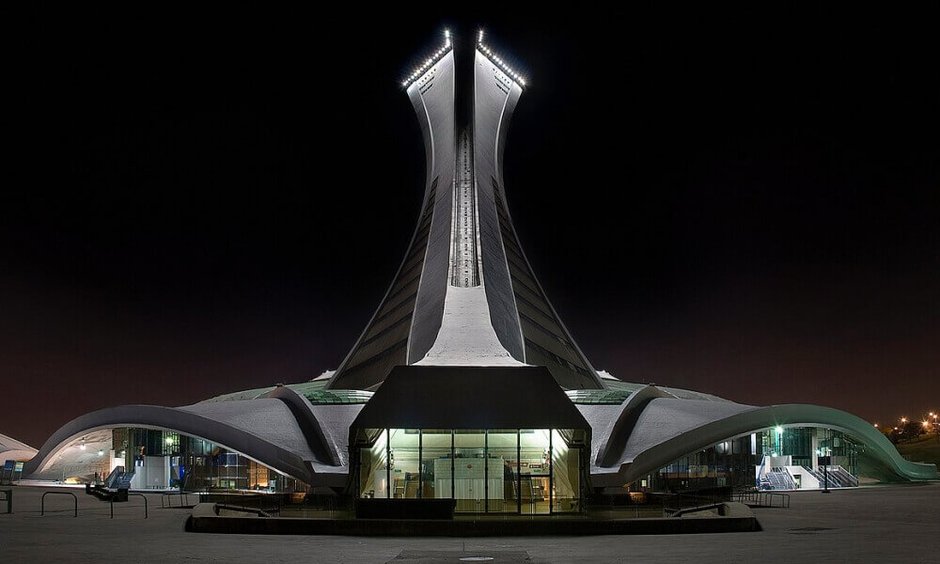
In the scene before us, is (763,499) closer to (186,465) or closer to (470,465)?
(470,465)

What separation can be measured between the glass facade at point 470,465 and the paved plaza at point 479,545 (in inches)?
170

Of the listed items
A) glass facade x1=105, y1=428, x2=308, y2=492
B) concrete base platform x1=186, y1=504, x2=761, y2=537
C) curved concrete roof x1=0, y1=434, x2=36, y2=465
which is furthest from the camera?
curved concrete roof x1=0, y1=434, x2=36, y2=465

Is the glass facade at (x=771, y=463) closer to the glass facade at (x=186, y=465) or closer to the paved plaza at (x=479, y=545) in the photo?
the paved plaza at (x=479, y=545)

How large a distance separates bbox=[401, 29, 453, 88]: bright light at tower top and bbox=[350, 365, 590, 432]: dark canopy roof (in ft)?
113

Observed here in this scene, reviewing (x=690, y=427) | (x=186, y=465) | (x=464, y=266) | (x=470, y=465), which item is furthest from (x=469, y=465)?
(x=464, y=266)

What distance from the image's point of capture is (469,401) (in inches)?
805

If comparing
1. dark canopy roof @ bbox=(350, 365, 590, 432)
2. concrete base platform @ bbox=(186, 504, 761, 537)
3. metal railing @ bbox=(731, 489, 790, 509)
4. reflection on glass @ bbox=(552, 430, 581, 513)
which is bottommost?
metal railing @ bbox=(731, 489, 790, 509)

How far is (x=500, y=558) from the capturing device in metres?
10.9

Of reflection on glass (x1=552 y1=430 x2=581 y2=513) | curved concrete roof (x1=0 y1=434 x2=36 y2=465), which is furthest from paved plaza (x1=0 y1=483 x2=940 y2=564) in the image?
curved concrete roof (x1=0 y1=434 x2=36 y2=465)

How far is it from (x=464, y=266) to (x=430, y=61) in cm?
2043

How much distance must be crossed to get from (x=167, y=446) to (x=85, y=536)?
63.0 feet

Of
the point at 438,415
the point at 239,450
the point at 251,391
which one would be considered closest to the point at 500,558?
the point at 438,415

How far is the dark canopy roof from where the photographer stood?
19.8m

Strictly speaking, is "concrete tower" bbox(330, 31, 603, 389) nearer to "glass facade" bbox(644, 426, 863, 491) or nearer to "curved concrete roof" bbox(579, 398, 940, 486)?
"curved concrete roof" bbox(579, 398, 940, 486)
